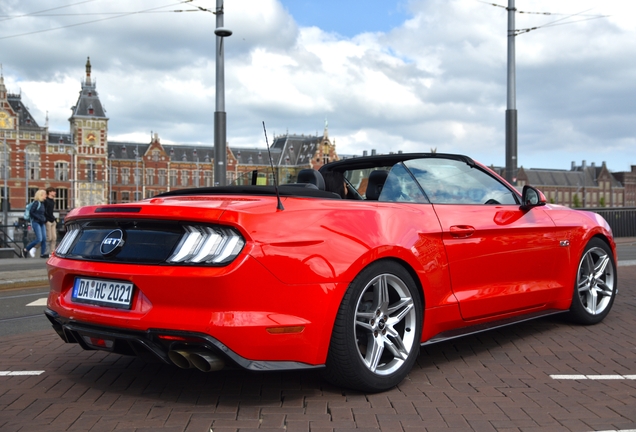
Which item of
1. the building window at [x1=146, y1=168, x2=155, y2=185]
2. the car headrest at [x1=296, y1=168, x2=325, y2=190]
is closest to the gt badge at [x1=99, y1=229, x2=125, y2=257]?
the car headrest at [x1=296, y1=168, x2=325, y2=190]

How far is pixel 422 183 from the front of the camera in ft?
14.7

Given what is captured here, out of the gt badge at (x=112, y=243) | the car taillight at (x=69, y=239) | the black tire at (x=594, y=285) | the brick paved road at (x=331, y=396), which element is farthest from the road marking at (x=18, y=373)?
the black tire at (x=594, y=285)

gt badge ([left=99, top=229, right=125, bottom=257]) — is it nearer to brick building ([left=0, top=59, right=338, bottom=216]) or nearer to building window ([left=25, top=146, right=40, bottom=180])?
brick building ([left=0, top=59, right=338, bottom=216])

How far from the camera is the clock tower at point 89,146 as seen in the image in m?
97.6

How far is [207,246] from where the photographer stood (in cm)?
326

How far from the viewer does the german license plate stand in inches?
134

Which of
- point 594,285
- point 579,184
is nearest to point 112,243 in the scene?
point 594,285

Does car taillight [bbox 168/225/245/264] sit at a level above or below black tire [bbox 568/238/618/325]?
above

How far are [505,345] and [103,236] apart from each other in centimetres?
315

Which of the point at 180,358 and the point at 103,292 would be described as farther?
the point at 103,292

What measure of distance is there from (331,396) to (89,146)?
102445mm

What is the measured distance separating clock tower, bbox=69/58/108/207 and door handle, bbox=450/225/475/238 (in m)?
98.6

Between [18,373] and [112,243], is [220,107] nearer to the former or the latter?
[18,373]

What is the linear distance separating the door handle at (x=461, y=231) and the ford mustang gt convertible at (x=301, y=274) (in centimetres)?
1
